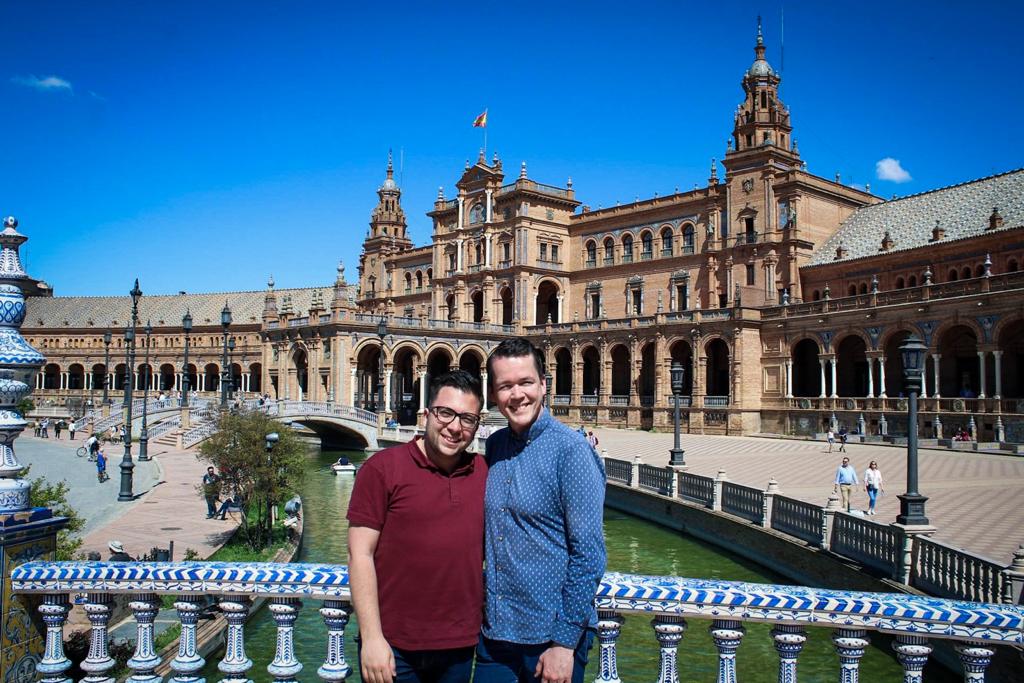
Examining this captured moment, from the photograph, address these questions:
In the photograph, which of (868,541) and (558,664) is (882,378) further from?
(558,664)

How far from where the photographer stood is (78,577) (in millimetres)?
4301

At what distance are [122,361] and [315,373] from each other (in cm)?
5257

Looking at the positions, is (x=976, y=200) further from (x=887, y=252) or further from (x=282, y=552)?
(x=282, y=552)

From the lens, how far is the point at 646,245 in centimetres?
5788

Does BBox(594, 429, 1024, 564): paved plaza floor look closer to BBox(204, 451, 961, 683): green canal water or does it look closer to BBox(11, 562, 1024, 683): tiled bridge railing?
BBox(204, 451, 961, 683): green canal water

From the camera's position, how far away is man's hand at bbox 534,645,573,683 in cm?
336

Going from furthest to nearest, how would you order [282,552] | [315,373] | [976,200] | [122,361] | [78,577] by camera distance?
[122,361], [315,373], [976,200], [282,552], [78,577]

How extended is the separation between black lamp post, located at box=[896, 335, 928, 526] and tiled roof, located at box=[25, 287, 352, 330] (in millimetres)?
81742

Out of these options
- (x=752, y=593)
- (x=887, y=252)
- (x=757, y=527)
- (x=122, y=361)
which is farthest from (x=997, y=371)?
(x=122, y=361)

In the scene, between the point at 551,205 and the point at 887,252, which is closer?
the point at 887,252

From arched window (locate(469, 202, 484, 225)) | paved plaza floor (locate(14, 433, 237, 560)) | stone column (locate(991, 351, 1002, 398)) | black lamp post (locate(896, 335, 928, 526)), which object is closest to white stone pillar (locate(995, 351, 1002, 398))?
stone column (locate(991, 351, 1002, 398))

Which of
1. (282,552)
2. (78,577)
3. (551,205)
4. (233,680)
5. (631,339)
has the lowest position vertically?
(282,552)

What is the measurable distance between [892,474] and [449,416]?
2606 centimetres

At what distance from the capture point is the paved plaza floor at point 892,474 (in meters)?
16.1
